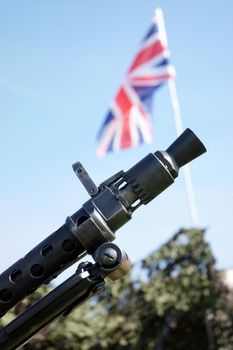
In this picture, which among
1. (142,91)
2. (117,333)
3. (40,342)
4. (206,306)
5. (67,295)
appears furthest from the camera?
(142,91)

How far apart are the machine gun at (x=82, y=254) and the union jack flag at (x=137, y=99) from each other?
10.9 m

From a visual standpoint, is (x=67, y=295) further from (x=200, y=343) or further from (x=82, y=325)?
(x=200, y=343)

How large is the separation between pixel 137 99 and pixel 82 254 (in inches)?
485

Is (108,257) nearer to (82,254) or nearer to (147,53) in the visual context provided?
(82,254)

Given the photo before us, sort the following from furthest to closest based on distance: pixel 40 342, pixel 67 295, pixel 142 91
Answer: pixel 142 91
pixel 40 342
pixel 67 295

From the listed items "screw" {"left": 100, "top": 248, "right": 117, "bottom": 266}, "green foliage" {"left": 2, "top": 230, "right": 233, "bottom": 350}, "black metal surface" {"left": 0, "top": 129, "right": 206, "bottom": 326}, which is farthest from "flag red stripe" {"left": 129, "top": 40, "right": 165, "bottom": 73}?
"screw" {"left": 100, "top": 248, "right": 117, "bottom": 266}

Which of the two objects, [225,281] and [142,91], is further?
[142,91]

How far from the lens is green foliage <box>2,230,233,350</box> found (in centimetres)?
1138

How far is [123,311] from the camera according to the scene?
11.7 meters

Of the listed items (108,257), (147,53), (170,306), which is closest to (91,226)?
(108,257)

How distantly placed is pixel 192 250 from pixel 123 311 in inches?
90.4

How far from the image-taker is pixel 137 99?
1449 centimetres

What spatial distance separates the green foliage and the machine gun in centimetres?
874

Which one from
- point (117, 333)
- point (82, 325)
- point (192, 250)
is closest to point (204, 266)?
point (192, 250)
